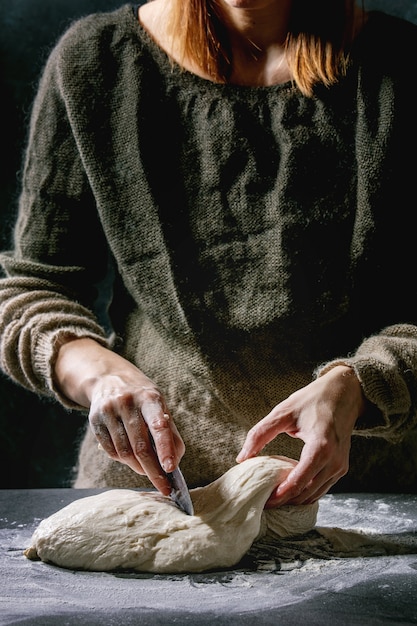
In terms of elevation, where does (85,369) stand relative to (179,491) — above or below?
above

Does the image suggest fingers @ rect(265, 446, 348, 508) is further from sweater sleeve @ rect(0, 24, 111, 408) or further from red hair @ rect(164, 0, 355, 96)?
red hair @ rect(164, 0, 355, 96)

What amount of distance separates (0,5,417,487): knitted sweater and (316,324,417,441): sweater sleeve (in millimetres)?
78

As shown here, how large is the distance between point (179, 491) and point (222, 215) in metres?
0.48

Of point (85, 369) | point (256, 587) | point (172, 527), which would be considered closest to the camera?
point (256, 587)

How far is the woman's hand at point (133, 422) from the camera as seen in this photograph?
3.55 ft

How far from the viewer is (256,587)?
0.97 m

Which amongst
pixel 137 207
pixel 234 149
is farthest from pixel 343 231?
pixel 137 207

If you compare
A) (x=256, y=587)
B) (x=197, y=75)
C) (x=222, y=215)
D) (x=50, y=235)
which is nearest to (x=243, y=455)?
(x=256, y=587)

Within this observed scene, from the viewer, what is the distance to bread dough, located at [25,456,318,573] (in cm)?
105

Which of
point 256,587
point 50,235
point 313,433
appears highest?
point 50,235

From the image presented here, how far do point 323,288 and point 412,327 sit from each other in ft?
0.51

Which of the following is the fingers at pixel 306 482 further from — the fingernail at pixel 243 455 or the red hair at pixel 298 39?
the red hair at pixel 298 39

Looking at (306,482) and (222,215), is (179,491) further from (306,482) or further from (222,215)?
(222,215)

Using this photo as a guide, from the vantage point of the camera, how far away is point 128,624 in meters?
0.85
